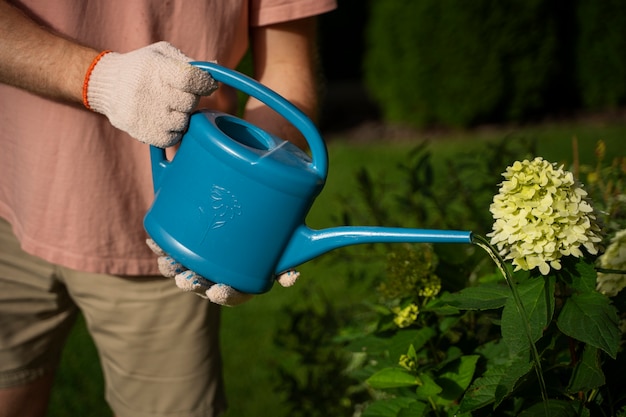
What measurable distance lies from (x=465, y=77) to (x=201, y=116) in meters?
5.21

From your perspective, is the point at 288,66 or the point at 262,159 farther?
the point at 288,66

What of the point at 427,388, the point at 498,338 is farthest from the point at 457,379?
the point at 498,338

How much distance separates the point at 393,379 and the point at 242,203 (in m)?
0.51

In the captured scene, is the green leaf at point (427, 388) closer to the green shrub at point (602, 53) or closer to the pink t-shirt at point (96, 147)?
the pink t-shirt at point (96, 147)

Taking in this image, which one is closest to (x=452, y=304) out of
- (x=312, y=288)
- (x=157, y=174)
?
(x=157, y=174)

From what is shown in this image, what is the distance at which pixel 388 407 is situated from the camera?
71.5 inches

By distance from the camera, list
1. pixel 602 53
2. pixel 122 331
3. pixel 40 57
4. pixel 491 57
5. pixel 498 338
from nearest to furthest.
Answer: pixel 40 57
pixel 498 338
pixel 122 331
pixel 491 57
pixel 602 53

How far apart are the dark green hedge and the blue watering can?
16.6 feet

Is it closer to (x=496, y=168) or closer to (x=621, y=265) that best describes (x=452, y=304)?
(x=621, y=265)

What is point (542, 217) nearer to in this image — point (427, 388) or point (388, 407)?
point (427, 388)

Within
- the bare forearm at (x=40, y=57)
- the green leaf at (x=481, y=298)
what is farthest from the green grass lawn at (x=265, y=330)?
the bare forearm at (x=40, y=57)

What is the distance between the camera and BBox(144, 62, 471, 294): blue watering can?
1554 millimetres

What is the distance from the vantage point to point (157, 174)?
1.72 meters

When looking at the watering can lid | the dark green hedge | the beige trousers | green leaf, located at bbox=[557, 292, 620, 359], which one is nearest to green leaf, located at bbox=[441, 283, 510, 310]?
green leaf, located at bbox=[557, 292, 620, 359]
